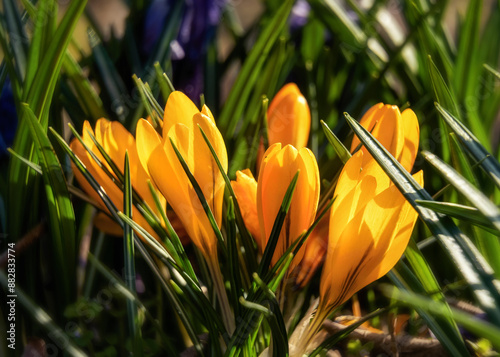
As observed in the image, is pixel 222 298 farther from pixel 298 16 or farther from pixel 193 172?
pixel 298 16

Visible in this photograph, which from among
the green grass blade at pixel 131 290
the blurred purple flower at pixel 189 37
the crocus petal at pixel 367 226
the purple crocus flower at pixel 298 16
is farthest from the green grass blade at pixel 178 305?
the purple crocus flower at pixel 298 16

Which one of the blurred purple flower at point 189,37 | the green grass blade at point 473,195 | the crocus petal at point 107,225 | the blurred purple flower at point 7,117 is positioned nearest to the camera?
the green grass blade at point 473,195

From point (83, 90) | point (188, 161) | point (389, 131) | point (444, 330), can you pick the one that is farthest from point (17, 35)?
point (444, 330)

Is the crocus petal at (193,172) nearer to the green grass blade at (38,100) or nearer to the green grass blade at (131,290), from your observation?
the green grass blade at (131,290)

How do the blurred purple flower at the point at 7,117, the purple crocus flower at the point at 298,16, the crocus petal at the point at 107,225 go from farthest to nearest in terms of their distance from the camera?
the purple crocus flower at the point at 298,16 → the blurred purple flower at the point at 7,117 → the crocus petal at the point at 107,225

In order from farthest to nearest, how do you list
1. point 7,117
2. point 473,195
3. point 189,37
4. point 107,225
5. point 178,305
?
point 189,37 < point 7,117 < point 107,225 < point 178,305 < point 473,195

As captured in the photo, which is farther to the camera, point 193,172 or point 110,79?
point 110,79
